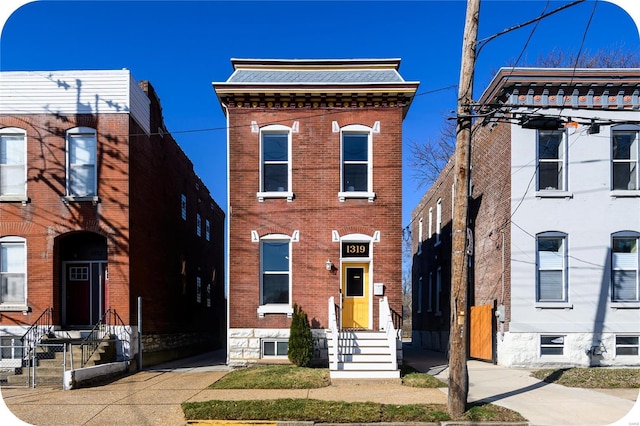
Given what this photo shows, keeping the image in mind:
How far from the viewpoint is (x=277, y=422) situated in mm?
8727

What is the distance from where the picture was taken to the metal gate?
15602mm

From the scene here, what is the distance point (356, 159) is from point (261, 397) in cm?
804

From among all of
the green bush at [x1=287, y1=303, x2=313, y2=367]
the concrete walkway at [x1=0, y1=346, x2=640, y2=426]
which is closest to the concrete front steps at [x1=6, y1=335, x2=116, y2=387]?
the concrete walkway at [x1=0, y1=346, x2=640, y2=426]

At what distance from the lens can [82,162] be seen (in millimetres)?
15141

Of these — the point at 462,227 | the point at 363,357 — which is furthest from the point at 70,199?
the point at 462,227

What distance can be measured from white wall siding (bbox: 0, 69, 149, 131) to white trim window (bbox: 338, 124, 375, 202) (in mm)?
6827

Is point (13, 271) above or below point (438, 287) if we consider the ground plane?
above

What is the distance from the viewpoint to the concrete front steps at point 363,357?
12372mm

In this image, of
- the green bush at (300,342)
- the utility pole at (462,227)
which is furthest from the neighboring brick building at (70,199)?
the utility pole at (462,227)

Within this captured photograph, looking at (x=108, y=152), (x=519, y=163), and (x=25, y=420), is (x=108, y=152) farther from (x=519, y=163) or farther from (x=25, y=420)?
(x=519, y=163)

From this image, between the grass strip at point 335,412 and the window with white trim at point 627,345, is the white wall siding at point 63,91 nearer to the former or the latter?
the grass strip at point 335,412

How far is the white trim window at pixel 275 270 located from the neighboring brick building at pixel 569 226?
6.60 metres

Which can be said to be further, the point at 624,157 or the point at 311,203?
the point at 311,203

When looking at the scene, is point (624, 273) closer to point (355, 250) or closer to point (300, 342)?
point (355, 250)
